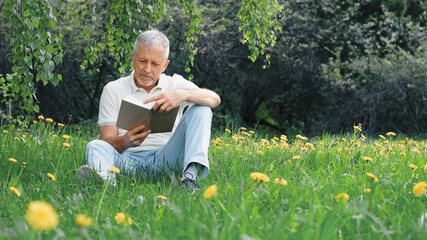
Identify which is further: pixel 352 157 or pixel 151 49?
pixel 352 157

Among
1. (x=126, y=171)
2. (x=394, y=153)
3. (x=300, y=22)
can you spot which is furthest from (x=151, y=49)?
(x=300, y=22)

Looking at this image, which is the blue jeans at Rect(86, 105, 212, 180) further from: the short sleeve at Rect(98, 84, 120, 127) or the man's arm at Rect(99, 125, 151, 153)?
the short sleeve at Rect(98, 84, 120, 127)

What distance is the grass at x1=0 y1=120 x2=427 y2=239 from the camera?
152cm

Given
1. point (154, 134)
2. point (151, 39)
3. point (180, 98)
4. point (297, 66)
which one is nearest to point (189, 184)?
point (180, 98)

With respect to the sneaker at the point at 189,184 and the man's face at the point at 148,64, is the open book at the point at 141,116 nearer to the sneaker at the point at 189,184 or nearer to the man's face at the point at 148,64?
the man's face at the point at 148,64

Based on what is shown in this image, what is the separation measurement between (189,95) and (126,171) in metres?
0.53

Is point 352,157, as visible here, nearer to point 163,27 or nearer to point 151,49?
point 151,49

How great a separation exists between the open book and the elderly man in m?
0.03

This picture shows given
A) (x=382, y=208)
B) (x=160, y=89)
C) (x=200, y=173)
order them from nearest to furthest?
(x=382, y=208) → (x=200, y=173) → (x=160, y=89)

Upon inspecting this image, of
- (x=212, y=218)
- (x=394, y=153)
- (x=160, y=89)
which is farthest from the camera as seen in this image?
(x=394, y=153)

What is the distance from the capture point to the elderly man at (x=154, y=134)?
249cm

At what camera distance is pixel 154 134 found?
2.98 m

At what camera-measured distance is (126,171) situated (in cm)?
273

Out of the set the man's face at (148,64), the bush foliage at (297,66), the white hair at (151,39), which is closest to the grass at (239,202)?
the man's face at (148,64)
